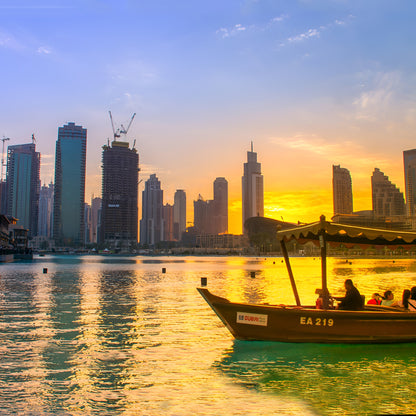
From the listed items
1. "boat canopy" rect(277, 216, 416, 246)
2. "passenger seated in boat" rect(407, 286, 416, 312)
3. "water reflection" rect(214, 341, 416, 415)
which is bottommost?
"water reflection" rect(214, 341, 416, 415)

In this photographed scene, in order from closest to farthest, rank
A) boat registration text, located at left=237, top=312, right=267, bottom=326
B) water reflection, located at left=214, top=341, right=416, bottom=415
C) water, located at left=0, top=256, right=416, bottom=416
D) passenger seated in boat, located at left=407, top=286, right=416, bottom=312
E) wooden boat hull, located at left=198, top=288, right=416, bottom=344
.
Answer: water, located at left=0, top=256, right=416, bottom=416 < water reflection, located at left=214, top=341, right=416, bottom=415 < wooden boat hull, located at left=198, top=288, right=416, bottom=344 < boat registration text, located at left=237, top=312, right=267, bottom=326 < passenger seated in boat, located at left=407, top=286, right=416, bottom=312

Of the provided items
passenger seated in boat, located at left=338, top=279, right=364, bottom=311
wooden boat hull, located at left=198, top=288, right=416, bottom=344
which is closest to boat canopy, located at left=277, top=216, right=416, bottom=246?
passenger seated in boat, located at left=338, top=279, right=364, bottom=311

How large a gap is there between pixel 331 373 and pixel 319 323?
6.70 feet

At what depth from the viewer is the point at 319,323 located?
11812 millimetres

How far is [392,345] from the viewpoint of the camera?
12.4 meters

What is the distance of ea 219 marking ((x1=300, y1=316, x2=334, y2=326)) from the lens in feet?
38.7

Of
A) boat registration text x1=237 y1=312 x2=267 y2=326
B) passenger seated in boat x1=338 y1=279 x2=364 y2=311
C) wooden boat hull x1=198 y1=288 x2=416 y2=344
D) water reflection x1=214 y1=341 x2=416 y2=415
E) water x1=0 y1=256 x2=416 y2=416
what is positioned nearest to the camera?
water x1=0 y1=256 x2=416 y2=416

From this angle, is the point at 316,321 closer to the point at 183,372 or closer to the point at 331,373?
the point at 331,373

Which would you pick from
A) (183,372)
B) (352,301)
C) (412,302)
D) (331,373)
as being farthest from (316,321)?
(183,372)

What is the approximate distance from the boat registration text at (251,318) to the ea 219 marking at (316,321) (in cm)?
111

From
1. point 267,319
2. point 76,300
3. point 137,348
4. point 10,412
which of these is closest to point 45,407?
point 10,412

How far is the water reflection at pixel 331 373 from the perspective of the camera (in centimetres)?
795

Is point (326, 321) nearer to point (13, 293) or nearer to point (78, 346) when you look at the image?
point (78, 346)

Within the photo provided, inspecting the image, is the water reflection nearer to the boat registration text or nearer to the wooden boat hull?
the wooden boat hull
